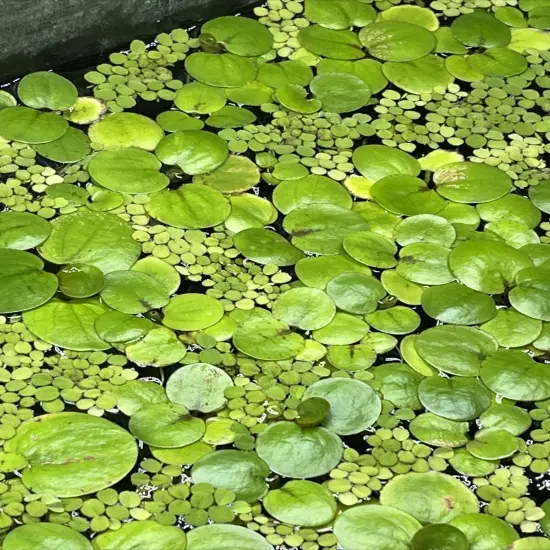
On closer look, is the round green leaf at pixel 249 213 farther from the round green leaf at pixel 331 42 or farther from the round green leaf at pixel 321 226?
the round green leaf at pixel 331 42

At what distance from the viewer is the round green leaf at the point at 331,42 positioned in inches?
103

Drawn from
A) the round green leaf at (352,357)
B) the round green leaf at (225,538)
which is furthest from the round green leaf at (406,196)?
the round green leaf at (225,538)

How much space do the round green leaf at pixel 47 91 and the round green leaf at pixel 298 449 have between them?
94 centimetres

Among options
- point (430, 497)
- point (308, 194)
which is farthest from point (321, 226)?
point (430, 497)

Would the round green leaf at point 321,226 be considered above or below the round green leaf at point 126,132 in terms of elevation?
below

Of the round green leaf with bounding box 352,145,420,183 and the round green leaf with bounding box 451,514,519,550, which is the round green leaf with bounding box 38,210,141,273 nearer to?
the round green leaf with bounding box 352,145,420,183

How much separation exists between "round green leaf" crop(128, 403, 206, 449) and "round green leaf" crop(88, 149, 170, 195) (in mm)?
541

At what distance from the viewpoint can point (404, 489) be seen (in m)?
1.79

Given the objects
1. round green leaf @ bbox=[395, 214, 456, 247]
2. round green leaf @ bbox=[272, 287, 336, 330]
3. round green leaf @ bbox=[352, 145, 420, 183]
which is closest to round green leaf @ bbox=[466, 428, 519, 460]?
Result: round green leaf @ bbox=[272, 287, 336, 330]

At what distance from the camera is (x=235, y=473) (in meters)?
1.78

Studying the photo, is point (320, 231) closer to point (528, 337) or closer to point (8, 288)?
point (528, 337)

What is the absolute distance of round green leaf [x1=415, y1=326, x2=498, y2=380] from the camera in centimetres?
197

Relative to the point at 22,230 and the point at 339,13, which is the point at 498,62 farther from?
the point at 22,230

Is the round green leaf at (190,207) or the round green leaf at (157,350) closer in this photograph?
the round green leaf at (157,350)
